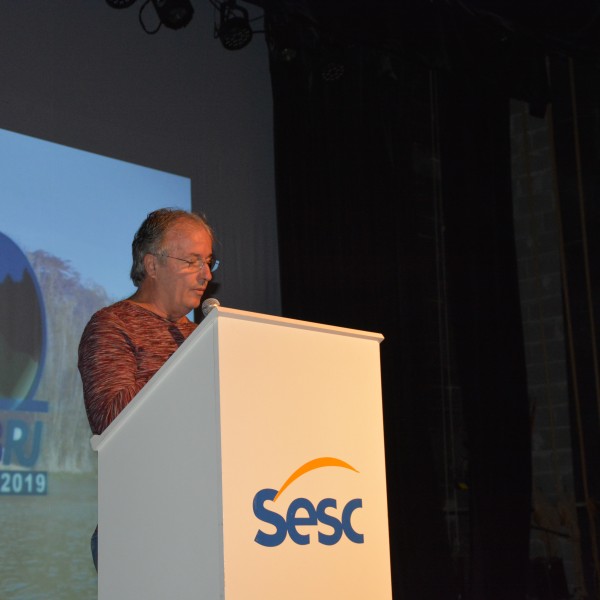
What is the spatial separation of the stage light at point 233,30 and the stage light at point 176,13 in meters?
0.25

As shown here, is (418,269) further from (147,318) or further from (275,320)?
(275,320)

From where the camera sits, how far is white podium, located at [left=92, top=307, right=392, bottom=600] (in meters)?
1.35

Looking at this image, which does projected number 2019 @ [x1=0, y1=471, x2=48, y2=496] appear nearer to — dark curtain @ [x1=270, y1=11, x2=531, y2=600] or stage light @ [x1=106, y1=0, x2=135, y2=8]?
dark curtain @ [x1=270, y1=11, x2=531, y2=600]

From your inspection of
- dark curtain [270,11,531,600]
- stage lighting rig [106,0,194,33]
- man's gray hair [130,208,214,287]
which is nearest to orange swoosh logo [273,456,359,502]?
man's gray hair [130,208,214,287]

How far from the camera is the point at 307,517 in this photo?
143cm

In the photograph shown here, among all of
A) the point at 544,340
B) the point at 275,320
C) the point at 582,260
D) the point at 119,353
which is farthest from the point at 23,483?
the point at 582,260

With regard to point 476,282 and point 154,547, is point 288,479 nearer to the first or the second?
point 154,547

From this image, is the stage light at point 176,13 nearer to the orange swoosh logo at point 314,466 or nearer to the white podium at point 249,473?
the white podium at point 249,473

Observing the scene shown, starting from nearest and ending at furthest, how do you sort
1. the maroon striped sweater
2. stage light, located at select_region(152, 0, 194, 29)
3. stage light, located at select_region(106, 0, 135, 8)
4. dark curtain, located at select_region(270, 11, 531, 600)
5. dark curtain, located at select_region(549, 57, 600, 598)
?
the maroon striped sweater < stage light, located at select_region(106, 0, 135, 8) < stage light, located at select_region(152, 0, 194, 29) < dark curtain, located at select_region(270, 11, 531, 600) < dark curtain, located at select_region(549, 57, 600, 598)

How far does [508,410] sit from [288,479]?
3970 mm

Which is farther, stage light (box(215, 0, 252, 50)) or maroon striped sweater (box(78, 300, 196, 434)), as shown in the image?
stage light (box(215, 0, 252, 50))

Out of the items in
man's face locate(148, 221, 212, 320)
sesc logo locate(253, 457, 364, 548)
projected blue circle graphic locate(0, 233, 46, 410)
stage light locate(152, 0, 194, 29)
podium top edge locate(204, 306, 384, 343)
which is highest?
stage light locate(152, 0, 194, 29)

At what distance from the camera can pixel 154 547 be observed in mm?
1432

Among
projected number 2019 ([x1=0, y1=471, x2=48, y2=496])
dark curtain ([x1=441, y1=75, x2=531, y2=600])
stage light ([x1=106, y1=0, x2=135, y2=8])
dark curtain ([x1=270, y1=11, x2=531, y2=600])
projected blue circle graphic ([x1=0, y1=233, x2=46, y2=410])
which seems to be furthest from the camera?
dark curtain ([x1=441, y1=75, x2=531, y2=600])
